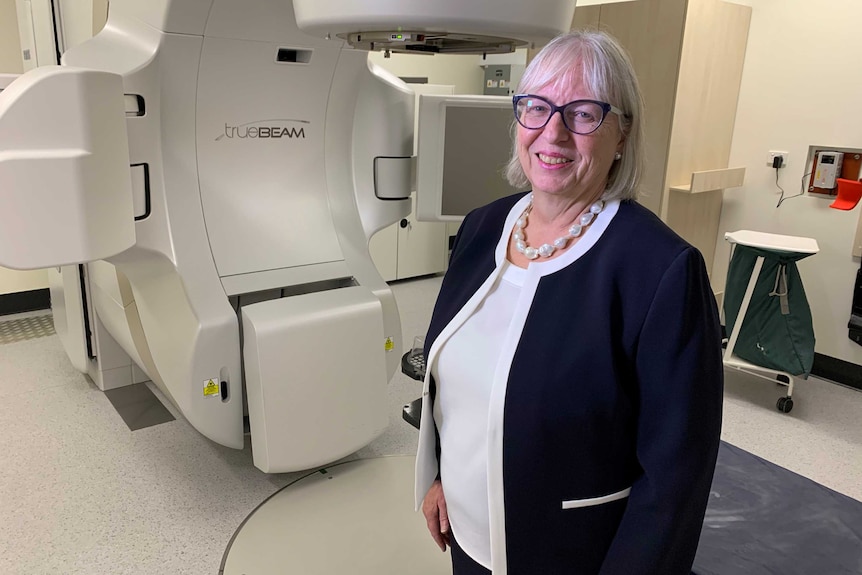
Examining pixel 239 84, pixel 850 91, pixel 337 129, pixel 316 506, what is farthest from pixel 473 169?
pixel 850 91

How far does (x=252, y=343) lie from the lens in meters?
1.90

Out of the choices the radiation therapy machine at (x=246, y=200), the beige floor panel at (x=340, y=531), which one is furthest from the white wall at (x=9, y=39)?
the beige floor panel at (x=340, y=531)

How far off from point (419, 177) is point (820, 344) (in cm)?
242

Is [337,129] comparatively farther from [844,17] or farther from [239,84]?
[844,17]

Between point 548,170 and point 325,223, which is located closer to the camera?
A: point 548,170

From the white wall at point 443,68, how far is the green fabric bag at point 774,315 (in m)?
2.21

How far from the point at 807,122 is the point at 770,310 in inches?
39.7

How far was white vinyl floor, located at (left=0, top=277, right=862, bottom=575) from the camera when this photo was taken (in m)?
1.98

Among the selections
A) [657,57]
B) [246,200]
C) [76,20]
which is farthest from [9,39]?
[657,57]

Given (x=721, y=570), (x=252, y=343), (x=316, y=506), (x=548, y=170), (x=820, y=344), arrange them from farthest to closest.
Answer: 1. (x=820, y=344)
2. (x=316, y=506)
3. (x=252, y=343)
4. (x=721, y=570)
5. (x=548, y=170)

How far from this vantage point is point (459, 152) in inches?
87.3

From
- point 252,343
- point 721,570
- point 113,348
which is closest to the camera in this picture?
point 721,570

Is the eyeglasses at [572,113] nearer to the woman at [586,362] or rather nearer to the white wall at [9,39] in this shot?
the woman at [586,362]

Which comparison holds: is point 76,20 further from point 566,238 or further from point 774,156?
point 774,156
